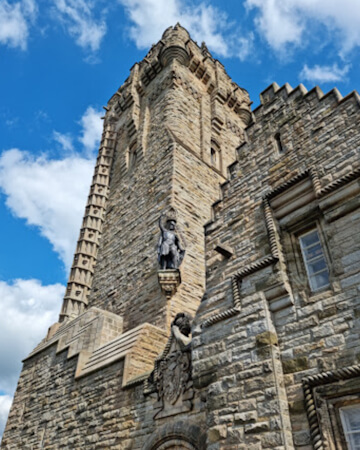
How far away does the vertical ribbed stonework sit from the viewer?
1502cm

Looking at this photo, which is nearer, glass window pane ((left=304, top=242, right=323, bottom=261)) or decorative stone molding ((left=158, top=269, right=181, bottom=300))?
glass window pane ((left=304, top=242, right=323, bottom=261))

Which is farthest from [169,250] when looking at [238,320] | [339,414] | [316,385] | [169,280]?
[339,414]

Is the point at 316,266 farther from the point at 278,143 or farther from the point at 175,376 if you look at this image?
the point at 175,376

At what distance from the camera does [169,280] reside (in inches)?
413

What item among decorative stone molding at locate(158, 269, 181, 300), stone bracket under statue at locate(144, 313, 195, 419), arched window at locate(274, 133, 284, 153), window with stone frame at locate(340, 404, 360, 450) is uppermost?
arched window at locate(274, 133, 284, 153)

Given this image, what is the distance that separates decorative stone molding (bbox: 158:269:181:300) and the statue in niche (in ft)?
0.60

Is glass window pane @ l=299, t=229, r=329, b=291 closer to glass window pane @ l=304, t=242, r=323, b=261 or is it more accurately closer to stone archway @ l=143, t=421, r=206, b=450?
glass window pane @ l=304, t=242, r=323, b=261

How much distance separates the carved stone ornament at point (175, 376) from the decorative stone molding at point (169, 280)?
3033 mm

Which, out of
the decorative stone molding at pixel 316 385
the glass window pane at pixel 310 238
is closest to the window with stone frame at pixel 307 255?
the glass window pane at pixel 310 238

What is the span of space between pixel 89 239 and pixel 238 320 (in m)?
12.2

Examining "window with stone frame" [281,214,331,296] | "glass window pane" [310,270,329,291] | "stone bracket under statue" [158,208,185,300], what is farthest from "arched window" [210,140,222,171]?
"glass window pane" [310,270,329,291]

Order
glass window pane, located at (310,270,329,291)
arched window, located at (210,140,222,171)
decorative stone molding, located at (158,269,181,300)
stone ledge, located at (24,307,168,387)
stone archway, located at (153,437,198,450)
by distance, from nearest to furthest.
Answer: glass window pane, located at (310,270,329,291)
stone archway, located at (153,437,198,450)
stone ledge, located at (24,307,168,387)
decorative stone molding, located at (158,269,181,300)
arched window, located at (210,140,222,171)

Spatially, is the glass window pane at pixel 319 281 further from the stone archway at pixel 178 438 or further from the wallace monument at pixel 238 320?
the stone archway at pixel 178 438

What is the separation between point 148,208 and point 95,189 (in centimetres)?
569
